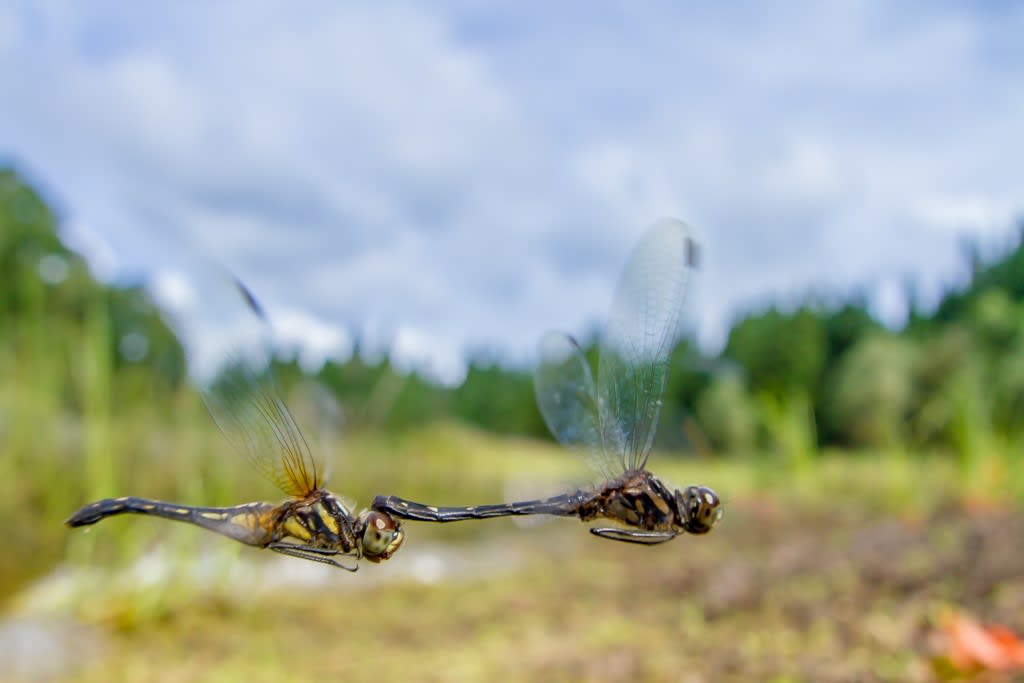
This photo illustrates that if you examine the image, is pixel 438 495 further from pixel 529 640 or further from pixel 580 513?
pixel 580 513

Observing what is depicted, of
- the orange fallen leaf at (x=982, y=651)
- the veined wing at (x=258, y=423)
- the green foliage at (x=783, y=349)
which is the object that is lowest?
the orange fallen leaf at (x=982, y=651)

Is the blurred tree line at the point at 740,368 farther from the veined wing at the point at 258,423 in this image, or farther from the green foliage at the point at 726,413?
the veined wing at the point at 258,423

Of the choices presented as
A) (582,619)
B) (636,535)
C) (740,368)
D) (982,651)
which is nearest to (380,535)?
(636,535)

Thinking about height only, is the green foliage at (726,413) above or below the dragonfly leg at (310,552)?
above

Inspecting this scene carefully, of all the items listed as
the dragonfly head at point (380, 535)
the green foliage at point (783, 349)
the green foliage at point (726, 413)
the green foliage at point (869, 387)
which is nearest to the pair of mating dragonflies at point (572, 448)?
the dragonfly head at point (380, 535)

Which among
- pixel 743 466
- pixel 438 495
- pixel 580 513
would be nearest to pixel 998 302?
pixel 743 466
